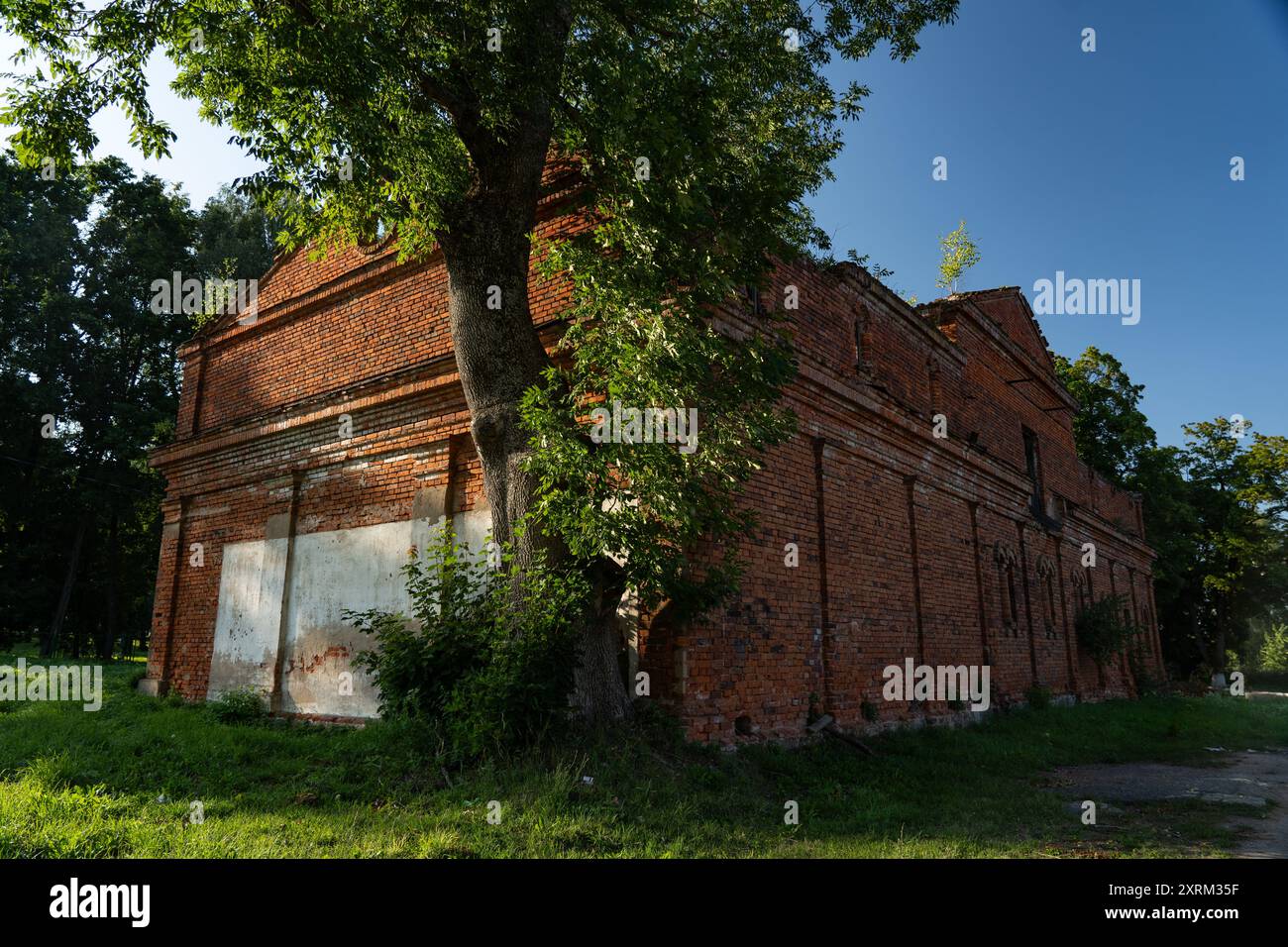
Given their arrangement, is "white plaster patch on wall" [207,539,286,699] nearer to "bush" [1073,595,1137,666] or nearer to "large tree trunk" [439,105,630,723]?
"large tree trunk" [439,105,630,723]

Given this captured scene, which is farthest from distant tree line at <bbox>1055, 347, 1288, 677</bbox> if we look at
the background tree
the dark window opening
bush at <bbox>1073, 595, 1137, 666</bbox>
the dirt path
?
the background tree

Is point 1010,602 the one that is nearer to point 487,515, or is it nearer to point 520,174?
point 487,515

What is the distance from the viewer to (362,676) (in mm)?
9594

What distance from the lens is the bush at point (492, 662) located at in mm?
6266

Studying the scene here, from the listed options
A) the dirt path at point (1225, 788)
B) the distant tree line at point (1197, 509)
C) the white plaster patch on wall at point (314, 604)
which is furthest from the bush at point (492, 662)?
the distant tree line at point (1197, 509)

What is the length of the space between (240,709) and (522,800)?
6868 mm

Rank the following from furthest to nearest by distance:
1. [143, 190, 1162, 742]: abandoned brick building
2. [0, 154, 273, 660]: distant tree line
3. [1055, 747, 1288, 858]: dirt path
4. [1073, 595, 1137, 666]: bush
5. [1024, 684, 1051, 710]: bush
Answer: [0, 154, 273, 660]: distant tree line < [1073, 595, 1137, 666]: bush < [1024, 684, 1051, 710]: bush < [143, 190, 1162, 742]: abandoned brick building < [1055, 747, 1288, 858]: dirt path

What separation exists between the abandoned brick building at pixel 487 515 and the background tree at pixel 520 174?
4.70 ft

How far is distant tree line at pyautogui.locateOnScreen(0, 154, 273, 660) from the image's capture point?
25.4m

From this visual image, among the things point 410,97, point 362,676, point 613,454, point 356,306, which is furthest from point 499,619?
point 356,306

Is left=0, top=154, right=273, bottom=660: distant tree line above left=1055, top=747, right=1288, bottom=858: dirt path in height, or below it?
above

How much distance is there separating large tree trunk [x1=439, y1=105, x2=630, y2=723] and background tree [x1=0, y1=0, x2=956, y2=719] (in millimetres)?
21

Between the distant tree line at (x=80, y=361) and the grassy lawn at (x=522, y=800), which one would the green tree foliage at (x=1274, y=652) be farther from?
the distant tree line at (x=80, y=361)

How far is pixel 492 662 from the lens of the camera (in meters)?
6.48
